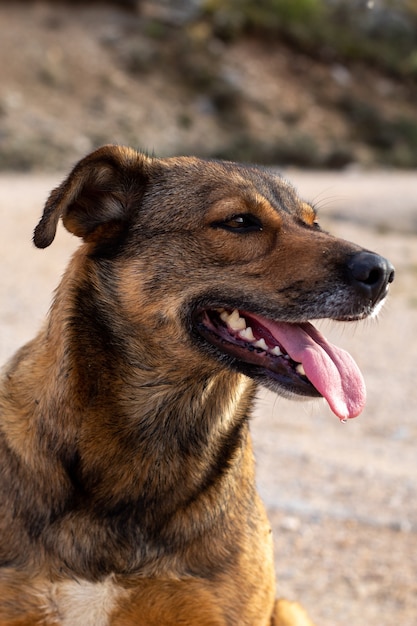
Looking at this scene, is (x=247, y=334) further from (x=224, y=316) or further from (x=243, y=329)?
(x=224, y=316)

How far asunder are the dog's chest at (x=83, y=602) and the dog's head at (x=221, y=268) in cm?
92

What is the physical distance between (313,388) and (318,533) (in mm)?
2432

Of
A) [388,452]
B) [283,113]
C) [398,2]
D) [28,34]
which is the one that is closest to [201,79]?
[283,113]

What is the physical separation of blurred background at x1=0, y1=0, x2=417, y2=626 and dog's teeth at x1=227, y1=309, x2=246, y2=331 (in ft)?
3.73

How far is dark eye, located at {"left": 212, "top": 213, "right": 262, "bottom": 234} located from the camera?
12.1 feet

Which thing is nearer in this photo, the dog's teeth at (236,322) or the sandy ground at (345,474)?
the dog's teeth at (236,322)

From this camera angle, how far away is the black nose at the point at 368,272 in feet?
11.2

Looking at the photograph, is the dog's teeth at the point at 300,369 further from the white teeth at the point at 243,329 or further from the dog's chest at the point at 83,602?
the dog's chest at the point at 83,602

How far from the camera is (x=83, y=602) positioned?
3.46 metres

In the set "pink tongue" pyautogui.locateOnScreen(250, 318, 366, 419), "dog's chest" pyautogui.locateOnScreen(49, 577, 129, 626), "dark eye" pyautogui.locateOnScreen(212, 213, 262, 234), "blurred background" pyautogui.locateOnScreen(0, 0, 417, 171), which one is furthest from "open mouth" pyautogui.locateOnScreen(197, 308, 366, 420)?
"blurred background" pyautogui.locateOnScreen(0, 0, 417, 171)

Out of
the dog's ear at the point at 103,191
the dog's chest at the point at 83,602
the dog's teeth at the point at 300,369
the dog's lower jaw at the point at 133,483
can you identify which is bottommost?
the dog's chest at the point at 83,602

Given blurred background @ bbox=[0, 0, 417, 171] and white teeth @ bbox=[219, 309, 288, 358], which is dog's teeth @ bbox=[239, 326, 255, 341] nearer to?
white teeth @ bbox=[219, 309, 288, 358]

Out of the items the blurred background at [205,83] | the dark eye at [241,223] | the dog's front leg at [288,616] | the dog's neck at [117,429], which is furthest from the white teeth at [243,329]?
the blurred background at [205,83]

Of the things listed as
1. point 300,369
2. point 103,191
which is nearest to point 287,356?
point 300,369
